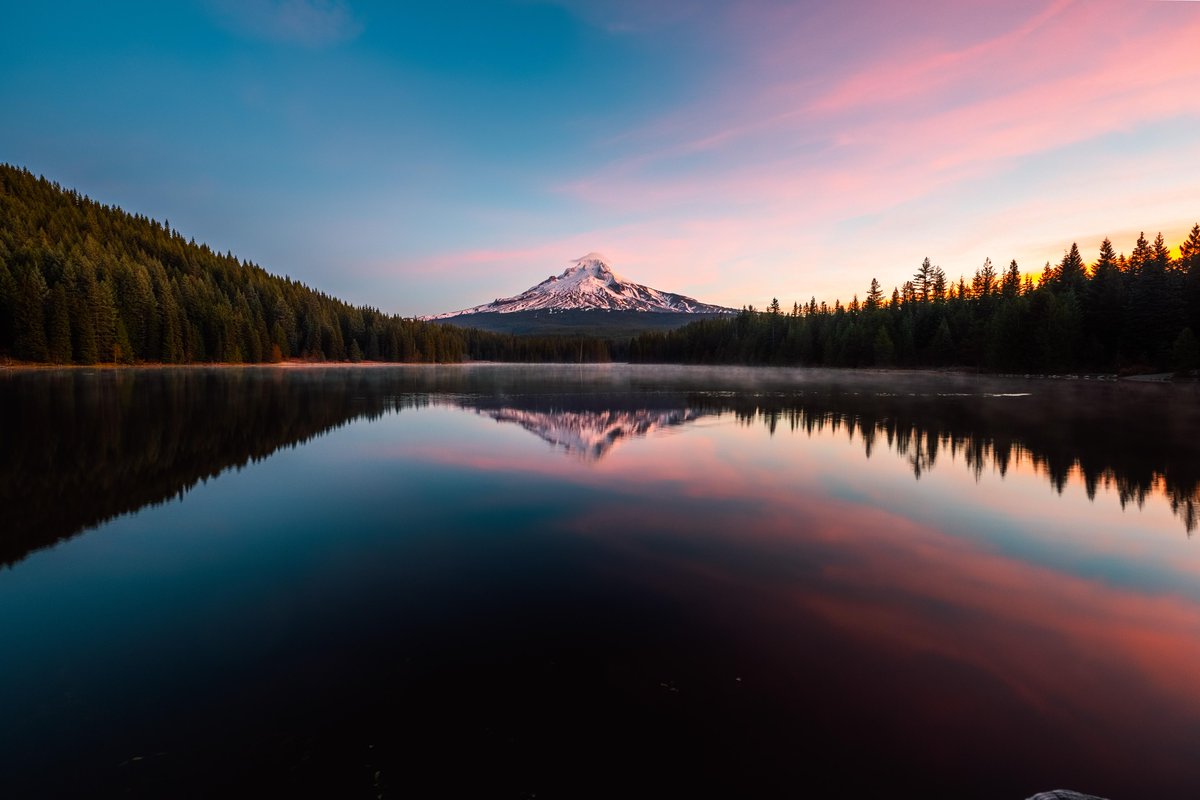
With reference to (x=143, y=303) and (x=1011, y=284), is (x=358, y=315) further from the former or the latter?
(x=1011, y=284)

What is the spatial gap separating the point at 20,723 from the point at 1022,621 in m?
11.5

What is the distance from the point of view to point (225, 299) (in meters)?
120

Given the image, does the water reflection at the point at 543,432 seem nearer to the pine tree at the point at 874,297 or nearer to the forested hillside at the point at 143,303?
the forested hillside at the point at 143,303

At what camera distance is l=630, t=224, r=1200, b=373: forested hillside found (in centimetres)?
7069

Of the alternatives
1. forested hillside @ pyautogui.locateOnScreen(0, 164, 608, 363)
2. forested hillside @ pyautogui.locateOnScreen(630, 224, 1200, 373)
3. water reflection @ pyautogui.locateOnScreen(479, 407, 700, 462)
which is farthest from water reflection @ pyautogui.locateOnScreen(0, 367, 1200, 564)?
forested hillside @ pyautogui.locateOnScreen(0, 164, 608, 363)

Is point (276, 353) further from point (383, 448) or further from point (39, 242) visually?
point (383, 448)

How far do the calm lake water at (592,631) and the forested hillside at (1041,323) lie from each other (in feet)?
251

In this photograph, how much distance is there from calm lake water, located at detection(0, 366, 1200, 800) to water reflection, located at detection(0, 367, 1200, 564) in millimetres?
282

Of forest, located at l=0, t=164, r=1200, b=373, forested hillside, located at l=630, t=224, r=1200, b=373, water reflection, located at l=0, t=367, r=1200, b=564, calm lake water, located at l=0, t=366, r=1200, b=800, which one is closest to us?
calm lake water, located at l=0, t=366, r=1200, b=800

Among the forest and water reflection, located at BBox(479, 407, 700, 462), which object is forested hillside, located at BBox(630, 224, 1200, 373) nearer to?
the forest

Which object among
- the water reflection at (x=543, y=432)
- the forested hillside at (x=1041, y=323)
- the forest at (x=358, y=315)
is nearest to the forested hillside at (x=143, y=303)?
the forest at (x=358, y=315)

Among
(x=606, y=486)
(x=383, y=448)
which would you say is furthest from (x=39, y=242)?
(x=606, y=486)

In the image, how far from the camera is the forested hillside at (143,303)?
268ft

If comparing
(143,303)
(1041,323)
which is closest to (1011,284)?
(1041,323)
